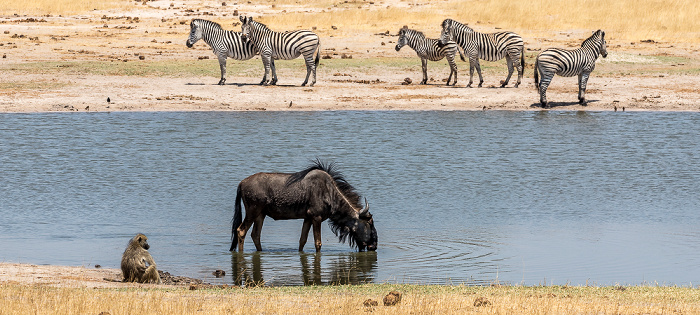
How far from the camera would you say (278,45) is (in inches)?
1208

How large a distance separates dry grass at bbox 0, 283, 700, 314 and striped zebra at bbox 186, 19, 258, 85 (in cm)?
2046

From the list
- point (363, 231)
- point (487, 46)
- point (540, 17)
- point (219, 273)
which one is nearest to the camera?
point (219, 273)

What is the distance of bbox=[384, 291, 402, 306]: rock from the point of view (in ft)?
31.2

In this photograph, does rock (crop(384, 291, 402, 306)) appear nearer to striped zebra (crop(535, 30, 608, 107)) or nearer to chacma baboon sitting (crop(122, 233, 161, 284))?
chacma baboon sitting (crop(122, 233, 161, 284))

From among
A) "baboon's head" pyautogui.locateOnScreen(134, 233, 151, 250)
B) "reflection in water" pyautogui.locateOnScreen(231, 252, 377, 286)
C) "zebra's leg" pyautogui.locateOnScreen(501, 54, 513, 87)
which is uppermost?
"zebra's leg" pyautogui.locateOnScreen(501, 54, 513, 87)

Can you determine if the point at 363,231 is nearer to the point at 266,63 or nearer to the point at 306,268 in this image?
the point at 306,268

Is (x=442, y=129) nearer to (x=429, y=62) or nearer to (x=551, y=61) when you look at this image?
(x=551, y=61)

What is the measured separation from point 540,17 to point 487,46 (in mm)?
14315

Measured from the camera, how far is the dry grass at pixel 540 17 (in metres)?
42.2

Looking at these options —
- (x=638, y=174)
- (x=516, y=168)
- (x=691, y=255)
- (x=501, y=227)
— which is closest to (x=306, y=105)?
(x=516, y=168)

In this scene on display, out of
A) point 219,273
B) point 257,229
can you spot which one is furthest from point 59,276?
point 257,229

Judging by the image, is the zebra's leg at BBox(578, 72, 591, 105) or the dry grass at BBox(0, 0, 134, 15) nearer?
the zebra's leg at BBox(578, 72, 591, 105)

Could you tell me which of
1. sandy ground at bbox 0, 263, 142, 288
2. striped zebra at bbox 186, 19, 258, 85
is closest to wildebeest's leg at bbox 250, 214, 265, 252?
sandy ground at bbox 0, 263, 142, 288

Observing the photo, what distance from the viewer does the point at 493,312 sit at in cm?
913
